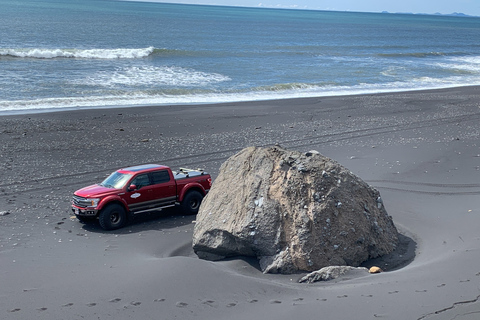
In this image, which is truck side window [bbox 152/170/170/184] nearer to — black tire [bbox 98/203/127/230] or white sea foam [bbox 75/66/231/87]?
black tire [bbox 98/203/127/230]

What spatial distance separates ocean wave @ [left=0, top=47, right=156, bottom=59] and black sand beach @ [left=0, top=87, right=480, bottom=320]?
1035 inches

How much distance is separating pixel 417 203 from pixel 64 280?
30.3 ft

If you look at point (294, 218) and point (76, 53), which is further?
point (76, 53)

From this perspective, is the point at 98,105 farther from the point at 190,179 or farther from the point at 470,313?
the point at 470,313

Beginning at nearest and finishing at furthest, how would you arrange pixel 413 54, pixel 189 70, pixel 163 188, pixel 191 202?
pixel 163 188 → pixel 191 202 → pixel 189 70 → pixel 413 54

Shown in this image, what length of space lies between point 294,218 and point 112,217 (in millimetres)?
5148

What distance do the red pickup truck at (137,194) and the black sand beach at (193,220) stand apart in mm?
421

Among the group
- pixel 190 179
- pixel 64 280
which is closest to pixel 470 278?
pixel 64 280

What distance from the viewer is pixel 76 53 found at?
5319 centimetres

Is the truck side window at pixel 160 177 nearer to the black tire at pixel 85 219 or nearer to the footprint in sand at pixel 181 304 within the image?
the black tire at pixel 85 219

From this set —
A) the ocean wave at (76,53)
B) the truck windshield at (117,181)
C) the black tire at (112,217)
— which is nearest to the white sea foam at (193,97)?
the truck windshield at (117,181)

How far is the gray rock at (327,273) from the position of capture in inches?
364

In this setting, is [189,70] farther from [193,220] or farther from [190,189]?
[193,220]

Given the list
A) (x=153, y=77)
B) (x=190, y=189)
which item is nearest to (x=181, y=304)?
(x=190, y=189)
